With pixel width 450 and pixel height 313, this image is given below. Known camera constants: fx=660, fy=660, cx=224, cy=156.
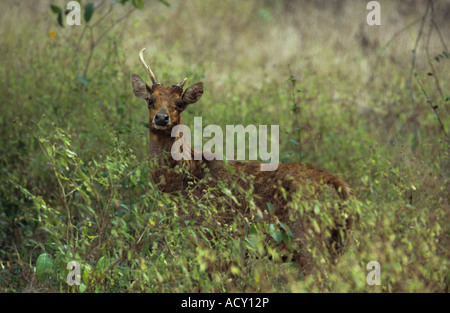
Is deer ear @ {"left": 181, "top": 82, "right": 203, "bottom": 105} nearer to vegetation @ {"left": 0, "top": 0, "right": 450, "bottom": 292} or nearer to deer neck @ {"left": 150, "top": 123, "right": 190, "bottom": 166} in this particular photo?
deer neck @ {"left": 150, "top": 123, "right": 190, "bottom": 166}

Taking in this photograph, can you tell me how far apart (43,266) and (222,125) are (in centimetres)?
368

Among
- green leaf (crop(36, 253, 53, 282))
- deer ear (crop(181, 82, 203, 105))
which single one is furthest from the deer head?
green leaf (crop(36, 253, 53, 282))

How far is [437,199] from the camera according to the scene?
5.91 m

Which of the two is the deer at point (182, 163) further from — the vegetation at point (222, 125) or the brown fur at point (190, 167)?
the vegetation at point (222, 125)

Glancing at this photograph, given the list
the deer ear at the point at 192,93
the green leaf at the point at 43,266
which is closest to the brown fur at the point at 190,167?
the deer ear at the point at 192,93

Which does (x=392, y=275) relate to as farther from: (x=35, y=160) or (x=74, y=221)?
(x=35, y=160)

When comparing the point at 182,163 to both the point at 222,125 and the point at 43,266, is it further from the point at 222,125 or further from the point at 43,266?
the point at 222,125

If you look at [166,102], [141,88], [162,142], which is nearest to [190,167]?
[162,142]

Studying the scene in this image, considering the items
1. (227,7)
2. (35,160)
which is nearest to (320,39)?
(227,7)

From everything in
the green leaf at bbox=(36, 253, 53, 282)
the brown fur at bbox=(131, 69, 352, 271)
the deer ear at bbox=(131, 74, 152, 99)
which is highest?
the deer ear at bbox=(131, 74, 152, 99)

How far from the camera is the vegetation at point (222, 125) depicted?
4.58 meters

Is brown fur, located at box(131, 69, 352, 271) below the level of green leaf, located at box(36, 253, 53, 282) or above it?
above

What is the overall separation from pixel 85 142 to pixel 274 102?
2.80 m

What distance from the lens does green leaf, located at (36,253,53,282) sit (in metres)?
4.86
